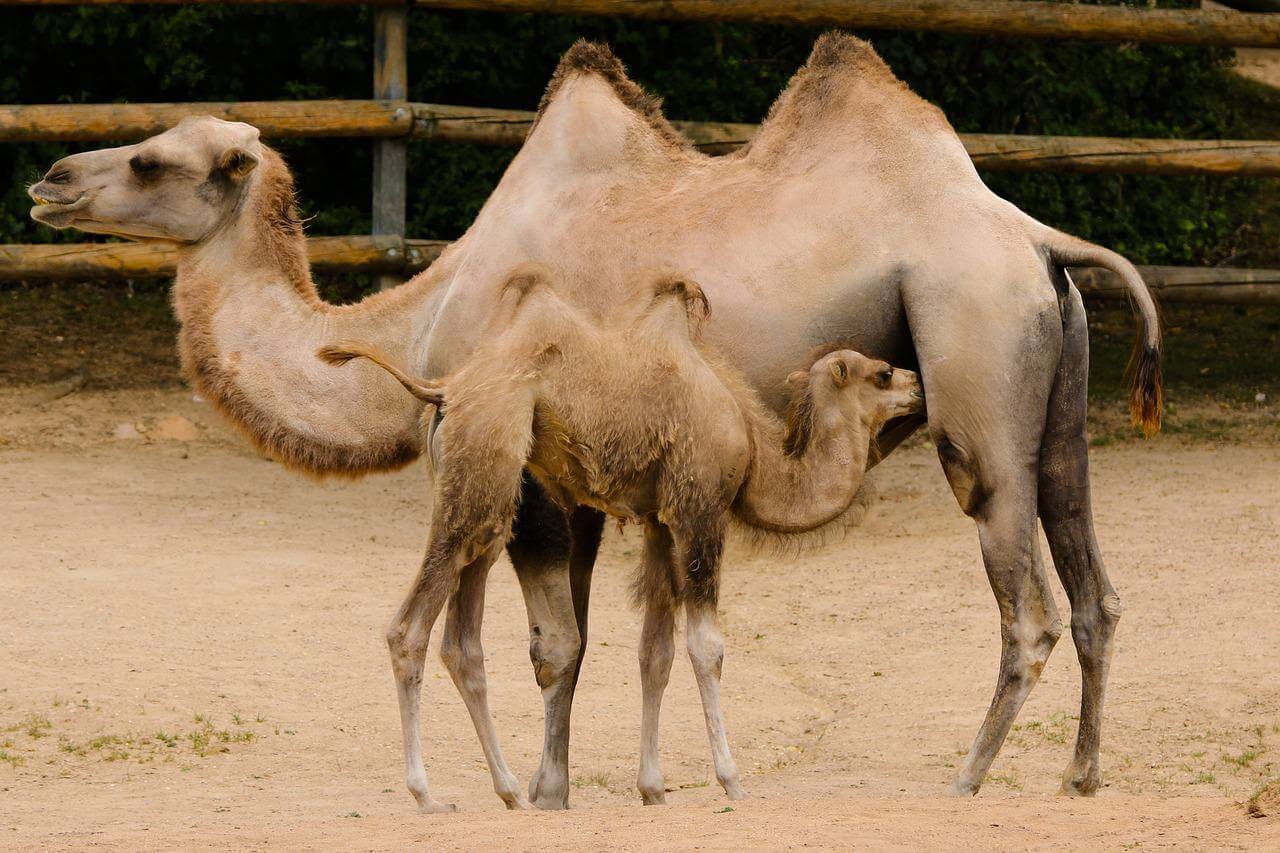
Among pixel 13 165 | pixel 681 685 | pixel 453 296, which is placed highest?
pixel 453 296

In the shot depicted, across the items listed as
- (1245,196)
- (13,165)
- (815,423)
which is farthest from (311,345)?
(1245,196)

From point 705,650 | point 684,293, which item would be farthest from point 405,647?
point 684,293

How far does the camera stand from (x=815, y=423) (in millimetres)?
6215

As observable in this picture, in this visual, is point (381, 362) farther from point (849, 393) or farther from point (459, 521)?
point (849, 393)

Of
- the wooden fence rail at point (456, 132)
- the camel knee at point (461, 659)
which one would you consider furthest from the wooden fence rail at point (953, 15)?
the camel knee at point (461, 659)

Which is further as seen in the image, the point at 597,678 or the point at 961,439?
the point at 597,678

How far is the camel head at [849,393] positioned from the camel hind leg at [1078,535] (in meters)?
0.57

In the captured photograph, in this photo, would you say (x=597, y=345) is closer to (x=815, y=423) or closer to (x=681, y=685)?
(x=815, y=423)

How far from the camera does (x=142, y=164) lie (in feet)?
22.8

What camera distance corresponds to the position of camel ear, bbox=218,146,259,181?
6992 millimetres

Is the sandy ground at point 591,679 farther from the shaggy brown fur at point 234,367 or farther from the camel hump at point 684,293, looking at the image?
the camel hump at point 684,293

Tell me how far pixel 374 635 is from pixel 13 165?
733 cm

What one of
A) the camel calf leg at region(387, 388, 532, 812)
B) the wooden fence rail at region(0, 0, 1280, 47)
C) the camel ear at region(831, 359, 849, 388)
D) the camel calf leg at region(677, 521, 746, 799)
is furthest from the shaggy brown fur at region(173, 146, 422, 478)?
the wooden fence rail at region(0, 0, 1280, 47)

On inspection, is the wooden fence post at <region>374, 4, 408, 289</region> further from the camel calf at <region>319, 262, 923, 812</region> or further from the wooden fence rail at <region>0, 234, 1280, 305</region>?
the camel calf at <region>319, 262, 923, 812</region>
